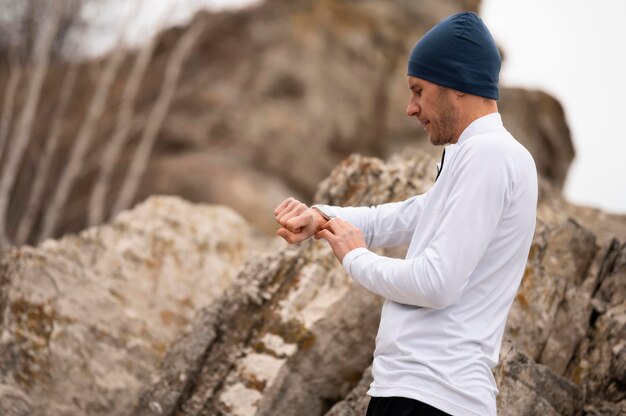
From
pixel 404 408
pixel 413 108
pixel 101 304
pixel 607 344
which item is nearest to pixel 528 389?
pixel 607 344

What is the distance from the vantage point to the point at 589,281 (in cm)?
487

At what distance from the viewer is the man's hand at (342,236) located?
2732mm

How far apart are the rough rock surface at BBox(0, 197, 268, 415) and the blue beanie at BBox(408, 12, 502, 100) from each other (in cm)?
315

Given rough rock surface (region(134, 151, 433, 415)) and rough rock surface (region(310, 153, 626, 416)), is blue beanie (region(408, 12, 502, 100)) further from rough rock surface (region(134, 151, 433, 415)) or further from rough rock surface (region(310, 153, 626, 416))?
rough rock surface (region(134, 151, 433, 415))

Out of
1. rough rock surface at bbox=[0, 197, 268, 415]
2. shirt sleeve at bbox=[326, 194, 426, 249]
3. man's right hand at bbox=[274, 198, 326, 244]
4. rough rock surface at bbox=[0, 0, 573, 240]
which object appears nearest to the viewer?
man's right hand at bbox=[274, 198, 326, 244]

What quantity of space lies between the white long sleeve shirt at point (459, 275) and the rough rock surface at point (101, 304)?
302 cm

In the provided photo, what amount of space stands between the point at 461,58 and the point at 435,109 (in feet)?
0.57

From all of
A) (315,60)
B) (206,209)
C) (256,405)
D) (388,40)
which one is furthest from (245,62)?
(256,405)

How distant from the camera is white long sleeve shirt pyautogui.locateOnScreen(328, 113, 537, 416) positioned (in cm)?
244

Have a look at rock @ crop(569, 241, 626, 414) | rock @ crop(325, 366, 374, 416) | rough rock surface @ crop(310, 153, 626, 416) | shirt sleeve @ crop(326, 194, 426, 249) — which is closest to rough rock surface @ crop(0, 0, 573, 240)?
rough rock surface @ crop(310, 153, 626, 416)

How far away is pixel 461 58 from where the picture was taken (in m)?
2.61

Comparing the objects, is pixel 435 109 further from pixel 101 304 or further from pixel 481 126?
pixel 101 304

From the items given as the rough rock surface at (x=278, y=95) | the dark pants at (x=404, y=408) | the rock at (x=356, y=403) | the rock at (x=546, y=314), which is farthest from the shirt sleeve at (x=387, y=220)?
the rough rock surface at (x=278, y=95)

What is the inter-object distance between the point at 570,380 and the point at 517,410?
515 mm
